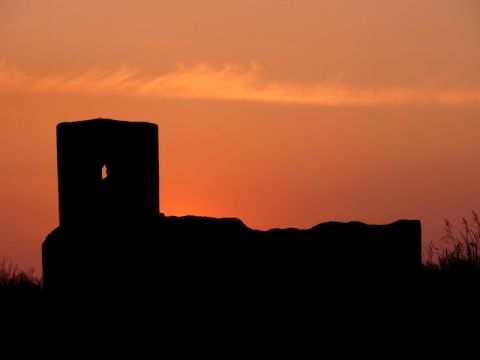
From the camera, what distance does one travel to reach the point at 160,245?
7957 mm

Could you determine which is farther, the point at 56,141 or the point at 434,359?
the point at 56,141

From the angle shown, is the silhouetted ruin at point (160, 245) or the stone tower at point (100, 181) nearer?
the silhouetted ruin at point (160, 245)

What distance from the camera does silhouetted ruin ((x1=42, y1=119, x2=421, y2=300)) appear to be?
7.85 meters

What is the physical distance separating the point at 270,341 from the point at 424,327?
141 cm

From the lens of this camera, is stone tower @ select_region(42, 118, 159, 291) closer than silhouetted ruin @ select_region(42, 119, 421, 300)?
No

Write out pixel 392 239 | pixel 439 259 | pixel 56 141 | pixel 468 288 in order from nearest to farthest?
1. pixel 392 239
2. pixel 56 141
3. pixel 468 288
4. pixel 439 259

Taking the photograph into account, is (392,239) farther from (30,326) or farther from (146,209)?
(30,326)

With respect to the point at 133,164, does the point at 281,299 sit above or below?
below

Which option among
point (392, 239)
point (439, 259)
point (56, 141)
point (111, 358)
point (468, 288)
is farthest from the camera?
point (439, 259)

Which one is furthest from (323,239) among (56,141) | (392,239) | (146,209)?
(56,141)

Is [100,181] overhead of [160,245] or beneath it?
overhead

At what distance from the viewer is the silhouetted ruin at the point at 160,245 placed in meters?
7.85

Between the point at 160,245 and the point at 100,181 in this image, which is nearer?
the point at 160,245

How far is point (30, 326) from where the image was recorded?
860 centimetres
